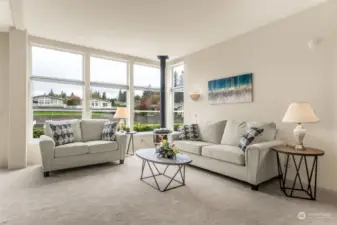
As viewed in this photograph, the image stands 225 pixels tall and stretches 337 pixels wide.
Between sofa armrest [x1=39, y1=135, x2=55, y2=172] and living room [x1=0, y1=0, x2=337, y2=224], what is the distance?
2 cm

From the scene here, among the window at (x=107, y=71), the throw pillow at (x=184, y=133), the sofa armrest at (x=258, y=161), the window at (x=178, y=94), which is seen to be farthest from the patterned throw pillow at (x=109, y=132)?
the sofa armrest at (x=258, y=161)

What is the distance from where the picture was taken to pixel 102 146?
3850 millimetres

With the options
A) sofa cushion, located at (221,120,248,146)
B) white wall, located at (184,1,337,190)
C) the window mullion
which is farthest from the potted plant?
the window mullion

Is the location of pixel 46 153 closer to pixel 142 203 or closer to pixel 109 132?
pixel 109 132

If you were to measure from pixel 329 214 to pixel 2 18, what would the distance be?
532cm

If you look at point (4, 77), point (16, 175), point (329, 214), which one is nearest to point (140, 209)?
point (329, 214)

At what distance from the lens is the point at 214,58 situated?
15.1 feet

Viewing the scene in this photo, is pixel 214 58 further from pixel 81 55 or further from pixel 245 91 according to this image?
pixel 81 55

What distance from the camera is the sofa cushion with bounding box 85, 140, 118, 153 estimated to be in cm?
374

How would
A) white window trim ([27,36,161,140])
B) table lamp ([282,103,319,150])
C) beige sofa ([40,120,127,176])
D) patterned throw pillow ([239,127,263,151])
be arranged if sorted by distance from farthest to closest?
white window trim ([27,36,161,140]), beige sofa ([40,120,127,176]), patterned throw pillow ([239,127,263,151]), table lamp ([282,103,319,150])

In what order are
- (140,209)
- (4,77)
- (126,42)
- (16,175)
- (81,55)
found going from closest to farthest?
(140,209) → (16,175) → (4,77) → (126,42) → (81,55)

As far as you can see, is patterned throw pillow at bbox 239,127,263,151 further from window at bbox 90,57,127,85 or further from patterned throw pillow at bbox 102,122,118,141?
window at bbox 90,57,127,85

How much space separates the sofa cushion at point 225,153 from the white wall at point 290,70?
94 centimetres

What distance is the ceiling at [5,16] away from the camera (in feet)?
9.71
